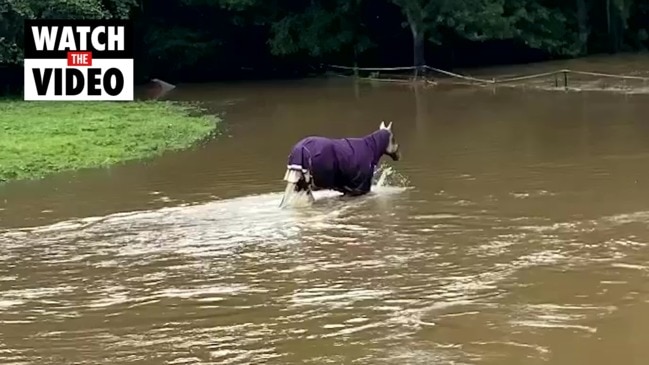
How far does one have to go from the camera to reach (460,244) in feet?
29.4

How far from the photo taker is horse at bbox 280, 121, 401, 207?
1106 cm

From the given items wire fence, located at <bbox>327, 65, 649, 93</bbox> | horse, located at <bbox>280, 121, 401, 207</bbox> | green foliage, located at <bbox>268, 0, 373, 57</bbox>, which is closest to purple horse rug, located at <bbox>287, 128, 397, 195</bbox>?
horse, located at <bbox>280, 121, 401, 207</bbox>

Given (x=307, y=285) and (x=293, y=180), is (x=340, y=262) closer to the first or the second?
(x=307, y=285)

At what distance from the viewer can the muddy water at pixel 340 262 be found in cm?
639

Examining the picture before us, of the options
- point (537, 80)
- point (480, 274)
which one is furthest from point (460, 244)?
point (537, 80)

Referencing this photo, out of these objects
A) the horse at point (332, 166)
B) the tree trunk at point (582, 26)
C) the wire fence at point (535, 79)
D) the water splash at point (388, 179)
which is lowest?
the water splash at point (388, 179)

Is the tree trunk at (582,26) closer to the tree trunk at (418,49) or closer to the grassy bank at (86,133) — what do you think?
the tree trunk at (418,49)

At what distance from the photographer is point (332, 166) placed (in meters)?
11.2

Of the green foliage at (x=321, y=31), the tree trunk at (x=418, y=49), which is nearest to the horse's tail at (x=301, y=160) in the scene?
the tree trunk at (x=418, y=49)

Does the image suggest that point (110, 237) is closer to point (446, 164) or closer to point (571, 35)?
point (446, 164)

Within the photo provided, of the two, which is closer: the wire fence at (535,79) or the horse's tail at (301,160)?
the horse's tail at (301,160)

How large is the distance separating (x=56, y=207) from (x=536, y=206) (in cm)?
534

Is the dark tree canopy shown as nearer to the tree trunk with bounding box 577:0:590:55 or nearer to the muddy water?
the tree trunk with bounding box 577:0:590:55

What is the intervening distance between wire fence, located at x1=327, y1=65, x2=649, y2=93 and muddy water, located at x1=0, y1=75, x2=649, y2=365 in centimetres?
1098
